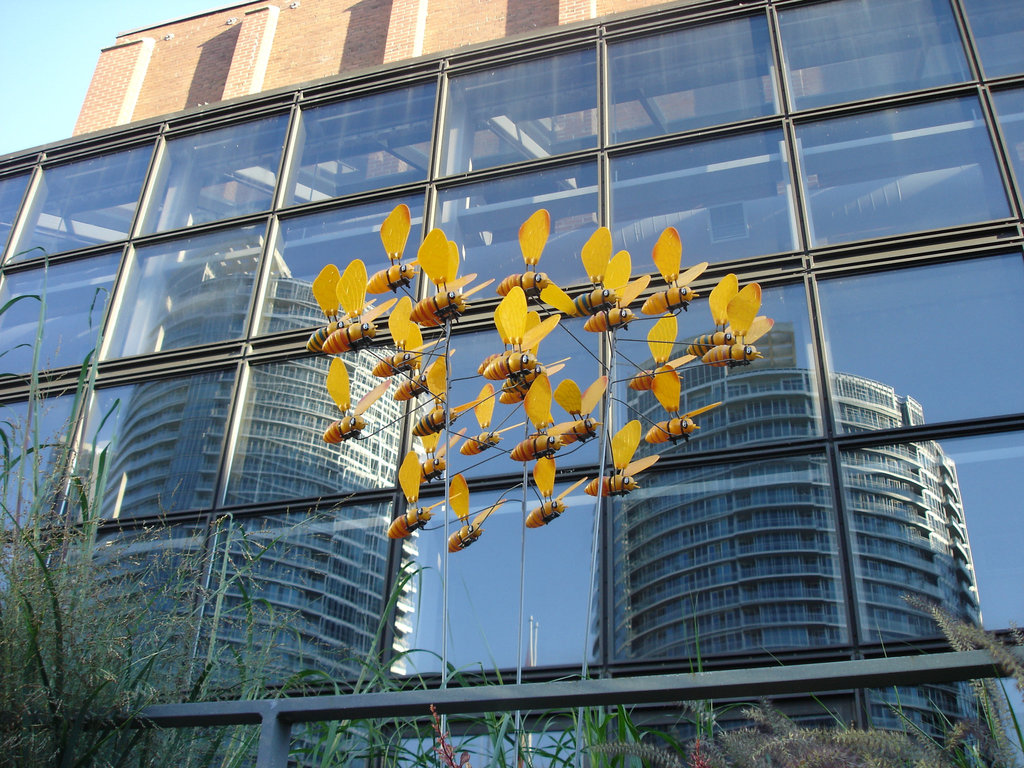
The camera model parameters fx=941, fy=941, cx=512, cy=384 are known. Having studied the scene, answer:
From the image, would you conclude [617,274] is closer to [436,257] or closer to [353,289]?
[436,257]

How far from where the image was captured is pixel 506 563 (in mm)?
4418

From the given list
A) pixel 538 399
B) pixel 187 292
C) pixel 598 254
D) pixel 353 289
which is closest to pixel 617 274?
pixel 598 254

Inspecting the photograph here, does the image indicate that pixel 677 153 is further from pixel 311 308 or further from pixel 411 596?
pixel 411 596

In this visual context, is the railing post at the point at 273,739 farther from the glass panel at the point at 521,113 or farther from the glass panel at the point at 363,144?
the glass panel at the point at 363,144

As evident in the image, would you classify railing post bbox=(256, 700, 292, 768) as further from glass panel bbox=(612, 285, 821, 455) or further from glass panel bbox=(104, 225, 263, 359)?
glass panel bbox=(104, 225, 263, 359)

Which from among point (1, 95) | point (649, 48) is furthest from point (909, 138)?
point (1, 95)

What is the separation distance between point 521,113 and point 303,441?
2.54m

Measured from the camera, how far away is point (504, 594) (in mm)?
4336

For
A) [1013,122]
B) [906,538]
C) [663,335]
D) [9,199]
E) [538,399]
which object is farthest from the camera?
[9,199]

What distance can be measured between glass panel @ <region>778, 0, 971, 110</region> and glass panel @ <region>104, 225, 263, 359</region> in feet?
11.5

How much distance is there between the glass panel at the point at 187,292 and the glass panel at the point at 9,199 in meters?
1.52

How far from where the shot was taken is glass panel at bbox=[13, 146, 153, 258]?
262 inches

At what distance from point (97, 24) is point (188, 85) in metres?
1.74

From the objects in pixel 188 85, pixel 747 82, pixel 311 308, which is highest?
pixel 188 85
